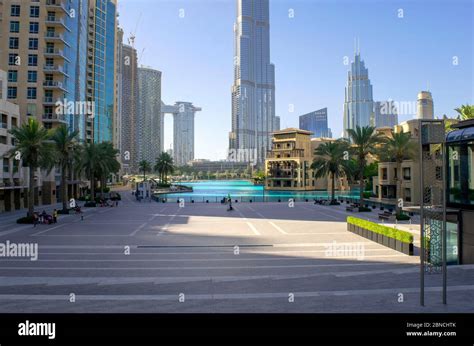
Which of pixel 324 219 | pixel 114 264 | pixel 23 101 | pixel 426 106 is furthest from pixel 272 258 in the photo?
pixel 426 106

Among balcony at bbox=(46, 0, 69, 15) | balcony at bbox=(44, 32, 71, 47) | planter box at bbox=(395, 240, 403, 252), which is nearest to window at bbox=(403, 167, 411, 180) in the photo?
planter box at bbox=(395, 240, 403, 252)

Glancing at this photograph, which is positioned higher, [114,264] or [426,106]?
[426,106]

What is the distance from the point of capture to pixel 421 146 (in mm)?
11523

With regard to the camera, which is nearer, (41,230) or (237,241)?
(237,241)

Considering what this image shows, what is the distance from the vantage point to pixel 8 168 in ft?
149

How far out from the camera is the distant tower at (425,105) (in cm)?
11869

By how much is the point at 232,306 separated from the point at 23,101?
60533 mm

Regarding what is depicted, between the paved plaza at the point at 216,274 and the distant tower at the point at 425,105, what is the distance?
332 ft

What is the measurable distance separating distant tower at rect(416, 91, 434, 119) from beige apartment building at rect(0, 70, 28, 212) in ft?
349

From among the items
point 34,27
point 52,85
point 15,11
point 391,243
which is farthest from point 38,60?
point 391,243

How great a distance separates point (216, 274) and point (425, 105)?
124027 millimetres

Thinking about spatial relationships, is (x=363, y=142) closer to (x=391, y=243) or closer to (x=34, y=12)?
(x=391, y=243)

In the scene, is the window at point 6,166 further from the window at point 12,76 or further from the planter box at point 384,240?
the planter box at point 384,240
